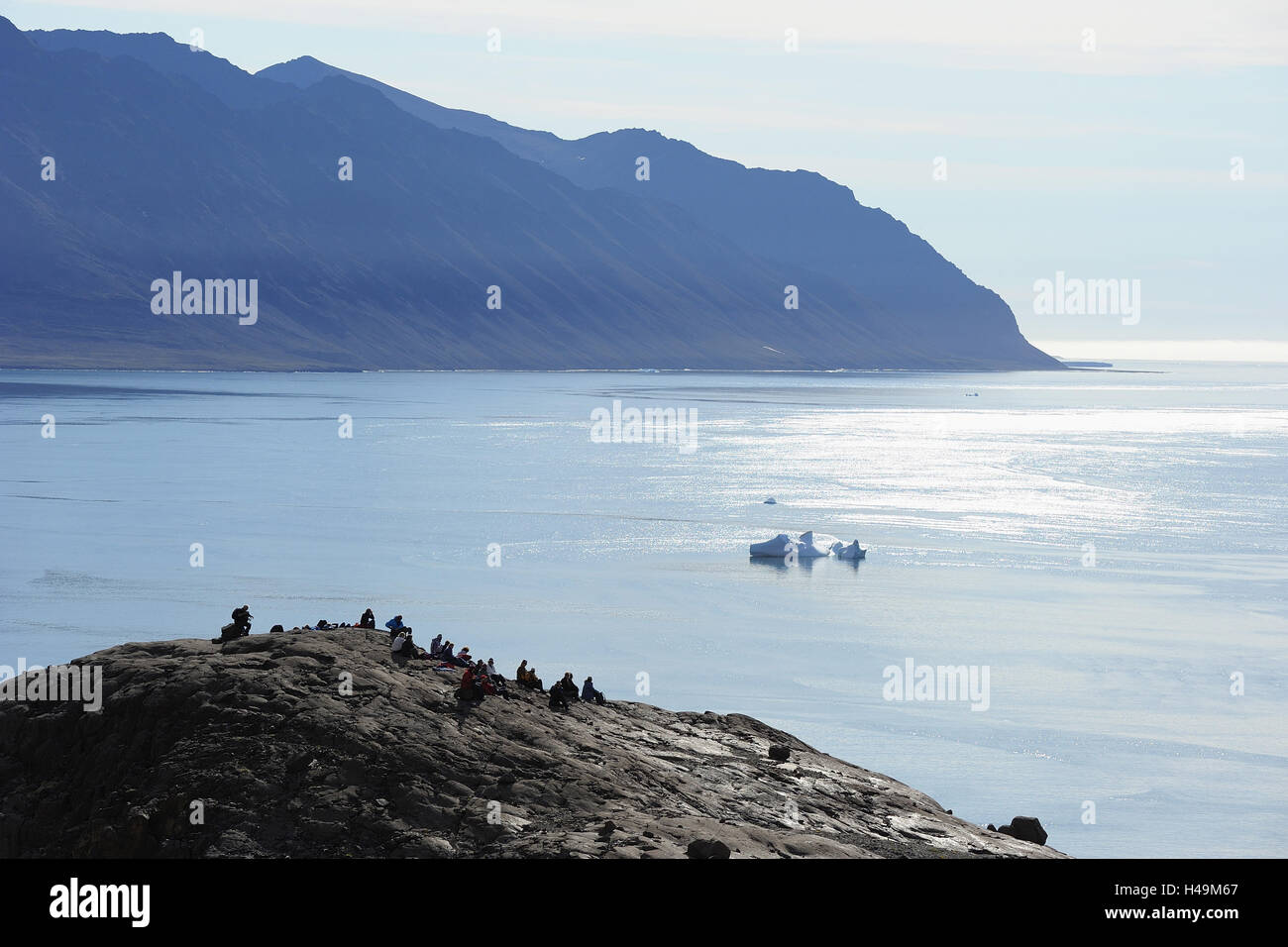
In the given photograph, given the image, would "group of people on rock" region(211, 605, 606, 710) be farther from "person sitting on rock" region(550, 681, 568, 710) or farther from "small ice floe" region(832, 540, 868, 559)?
"small ice floe" region(832, 540, 868, 559)

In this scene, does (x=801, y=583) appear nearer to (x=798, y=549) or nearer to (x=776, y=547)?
(x=776, y=547)

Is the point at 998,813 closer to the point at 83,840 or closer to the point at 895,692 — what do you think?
the point at 895,692

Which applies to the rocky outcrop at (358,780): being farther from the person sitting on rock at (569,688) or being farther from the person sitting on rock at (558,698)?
the person sitting on rock at (569,688)

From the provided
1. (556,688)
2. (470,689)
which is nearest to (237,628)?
(470,689)

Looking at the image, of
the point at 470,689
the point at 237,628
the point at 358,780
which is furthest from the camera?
the point at 237,628
